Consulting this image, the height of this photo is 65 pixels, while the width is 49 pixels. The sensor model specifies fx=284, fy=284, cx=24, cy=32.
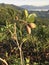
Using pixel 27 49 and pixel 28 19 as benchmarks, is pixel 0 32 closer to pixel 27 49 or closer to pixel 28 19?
pixel 28 19

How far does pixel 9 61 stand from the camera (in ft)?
25.4

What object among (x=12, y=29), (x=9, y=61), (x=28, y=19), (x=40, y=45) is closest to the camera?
(x=28, y=19)

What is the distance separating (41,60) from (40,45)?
1.47 feet

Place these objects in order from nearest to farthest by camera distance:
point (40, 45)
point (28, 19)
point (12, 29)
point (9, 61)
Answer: point (28, 19) → point (12, 29) → point (9, 61) → point (40, 45)

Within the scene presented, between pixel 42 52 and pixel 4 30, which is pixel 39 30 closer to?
pixel 42 52

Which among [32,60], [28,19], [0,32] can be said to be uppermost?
[28,19]

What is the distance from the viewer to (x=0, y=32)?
513 cm

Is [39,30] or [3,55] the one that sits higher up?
[39,30]

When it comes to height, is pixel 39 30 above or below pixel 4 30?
below

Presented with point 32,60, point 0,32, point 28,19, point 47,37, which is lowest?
point 32,60

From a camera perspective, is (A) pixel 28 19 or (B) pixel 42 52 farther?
(B) pixel 42 52

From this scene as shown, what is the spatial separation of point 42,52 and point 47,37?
548 mm

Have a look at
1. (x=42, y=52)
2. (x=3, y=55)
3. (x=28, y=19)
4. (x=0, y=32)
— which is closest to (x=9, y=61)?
(x=3, y=55)

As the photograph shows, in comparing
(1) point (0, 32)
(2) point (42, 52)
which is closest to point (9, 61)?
(2) point (42, 52)
